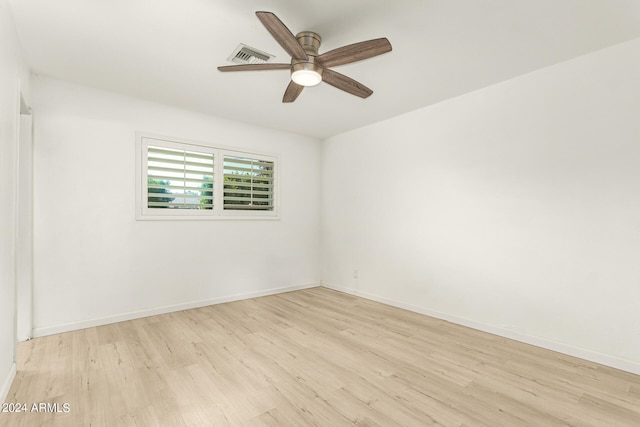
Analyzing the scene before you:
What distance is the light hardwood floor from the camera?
177cm

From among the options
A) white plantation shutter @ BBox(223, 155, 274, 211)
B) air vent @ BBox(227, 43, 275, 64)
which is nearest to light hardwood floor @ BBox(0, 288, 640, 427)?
white plantation shutter @ BBox(223, 155, 274, 211)

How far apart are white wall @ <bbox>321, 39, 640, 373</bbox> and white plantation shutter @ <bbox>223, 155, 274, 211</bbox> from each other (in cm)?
160

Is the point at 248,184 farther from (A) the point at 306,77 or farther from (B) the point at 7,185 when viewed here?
(B) the point at 7,185

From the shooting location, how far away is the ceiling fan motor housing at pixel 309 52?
2.16 m

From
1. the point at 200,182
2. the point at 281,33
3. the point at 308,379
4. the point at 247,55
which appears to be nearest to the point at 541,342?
the point at 308,379

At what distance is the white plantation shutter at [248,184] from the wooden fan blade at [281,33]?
2.48 m

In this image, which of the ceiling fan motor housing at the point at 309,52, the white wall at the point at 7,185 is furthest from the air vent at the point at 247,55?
the white wall at the point at 7,185

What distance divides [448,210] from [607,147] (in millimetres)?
1435

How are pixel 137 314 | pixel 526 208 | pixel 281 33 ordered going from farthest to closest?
pixel 137 314 < pixel 526 208 < pixel 281 33

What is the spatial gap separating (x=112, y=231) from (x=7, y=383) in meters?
1.66

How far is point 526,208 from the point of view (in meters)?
2.90

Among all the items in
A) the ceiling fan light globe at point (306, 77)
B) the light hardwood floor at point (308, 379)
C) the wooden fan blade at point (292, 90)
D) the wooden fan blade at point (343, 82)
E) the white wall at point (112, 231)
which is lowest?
the light hardwood floor at point (308, 379)

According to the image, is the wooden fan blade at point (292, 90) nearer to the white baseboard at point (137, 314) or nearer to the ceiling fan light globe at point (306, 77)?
the ceiling fan light globe at point (306, 77)

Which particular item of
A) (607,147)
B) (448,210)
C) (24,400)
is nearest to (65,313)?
(24,400)
